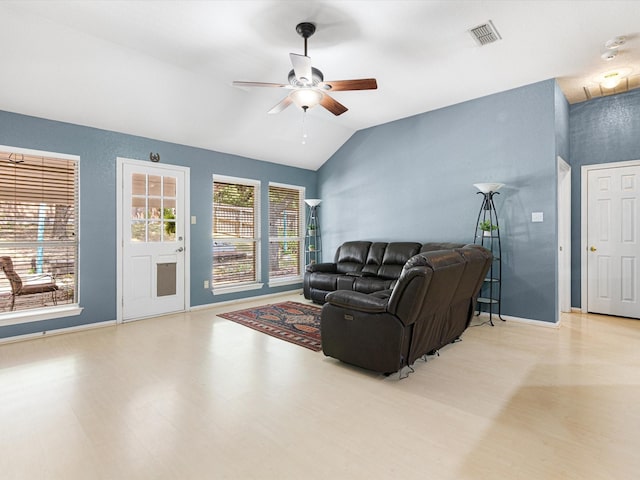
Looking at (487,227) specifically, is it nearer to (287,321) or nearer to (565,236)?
(565,236)

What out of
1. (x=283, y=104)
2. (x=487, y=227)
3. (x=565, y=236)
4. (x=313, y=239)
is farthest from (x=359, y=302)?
(x=313, y=239)

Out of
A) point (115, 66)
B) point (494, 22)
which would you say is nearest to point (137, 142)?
point (115, 66)

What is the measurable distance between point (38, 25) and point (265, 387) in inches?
147

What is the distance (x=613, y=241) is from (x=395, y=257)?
Answer: 2.97 m

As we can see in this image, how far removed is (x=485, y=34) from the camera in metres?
3.21

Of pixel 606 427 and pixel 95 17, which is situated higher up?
pixel 95 17

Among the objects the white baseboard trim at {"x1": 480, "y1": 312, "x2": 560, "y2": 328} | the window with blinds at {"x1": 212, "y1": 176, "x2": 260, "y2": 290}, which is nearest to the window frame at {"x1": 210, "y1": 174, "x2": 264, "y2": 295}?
the window with blinds at {"x1": 212, "y1": 176, "x2": 260, "y2": 290}

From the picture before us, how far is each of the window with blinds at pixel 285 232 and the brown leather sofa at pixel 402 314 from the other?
3.56 m

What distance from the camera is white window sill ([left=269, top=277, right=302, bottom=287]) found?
6370mm

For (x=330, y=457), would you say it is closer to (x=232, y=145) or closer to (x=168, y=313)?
(x=168, y=313)

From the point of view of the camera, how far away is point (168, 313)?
4.96 meters

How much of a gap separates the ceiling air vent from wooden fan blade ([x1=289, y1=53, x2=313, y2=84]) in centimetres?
164

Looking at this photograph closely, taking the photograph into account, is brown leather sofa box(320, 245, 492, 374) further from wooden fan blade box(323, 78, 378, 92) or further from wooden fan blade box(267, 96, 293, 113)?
wooden fan blade box(267, 96, 293, 113)

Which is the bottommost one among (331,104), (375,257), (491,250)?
(375,257)
